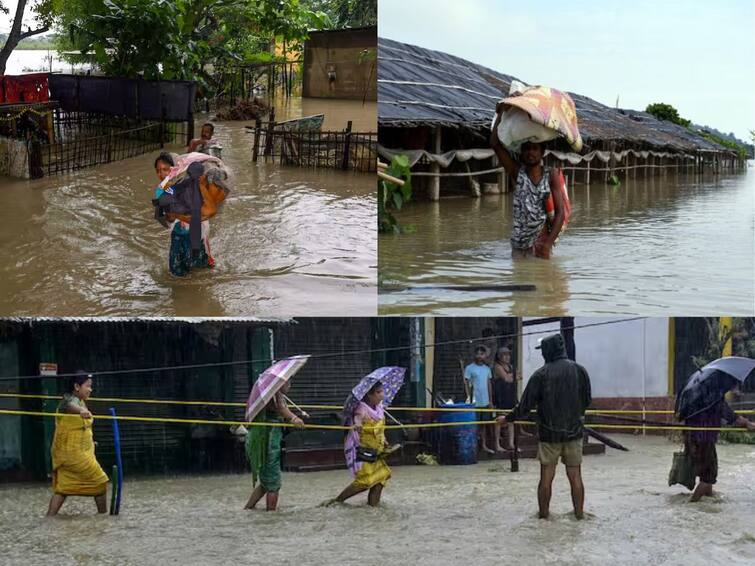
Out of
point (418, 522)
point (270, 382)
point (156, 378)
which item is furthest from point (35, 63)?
point (418, 522)

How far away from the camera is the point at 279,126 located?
7891 millimetres

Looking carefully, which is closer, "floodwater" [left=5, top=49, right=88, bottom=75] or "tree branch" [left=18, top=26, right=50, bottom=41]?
"tree branch" [left=18, top=26, right=50, bottom=41]

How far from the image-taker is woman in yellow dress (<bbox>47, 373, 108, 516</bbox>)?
529cm

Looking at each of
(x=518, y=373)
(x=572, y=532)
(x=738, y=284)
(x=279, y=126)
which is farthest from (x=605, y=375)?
(x=279, y=126)

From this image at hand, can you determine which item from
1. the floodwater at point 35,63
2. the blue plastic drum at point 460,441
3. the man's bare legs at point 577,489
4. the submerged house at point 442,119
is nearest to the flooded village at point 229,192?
the floodwater at point 35,63

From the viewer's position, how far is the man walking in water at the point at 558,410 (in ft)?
16.5

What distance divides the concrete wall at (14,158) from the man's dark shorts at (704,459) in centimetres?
551

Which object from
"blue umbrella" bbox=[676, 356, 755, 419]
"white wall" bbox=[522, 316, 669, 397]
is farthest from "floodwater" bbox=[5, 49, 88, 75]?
"blue umbrella" bbox=[676, 356, 755, 419]

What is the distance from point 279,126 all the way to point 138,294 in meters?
2.68

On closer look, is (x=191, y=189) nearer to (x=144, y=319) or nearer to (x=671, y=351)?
(x=144, y=319)

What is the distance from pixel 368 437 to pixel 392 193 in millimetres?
1438

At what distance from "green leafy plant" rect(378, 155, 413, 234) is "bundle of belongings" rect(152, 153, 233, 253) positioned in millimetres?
950

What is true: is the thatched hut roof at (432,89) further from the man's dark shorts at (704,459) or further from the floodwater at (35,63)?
the man's dark shorts at (704,459)

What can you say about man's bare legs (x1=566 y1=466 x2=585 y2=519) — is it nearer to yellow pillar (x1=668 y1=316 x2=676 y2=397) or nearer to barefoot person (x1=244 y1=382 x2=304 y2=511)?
yellow pillar (x1=668 y1=316 x2=676 y2=397)
